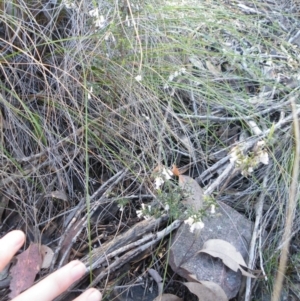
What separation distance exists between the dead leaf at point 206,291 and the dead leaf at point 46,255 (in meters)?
0.39

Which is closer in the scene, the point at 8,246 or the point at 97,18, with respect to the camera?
the point at 8,246

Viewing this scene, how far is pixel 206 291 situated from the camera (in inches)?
53.7

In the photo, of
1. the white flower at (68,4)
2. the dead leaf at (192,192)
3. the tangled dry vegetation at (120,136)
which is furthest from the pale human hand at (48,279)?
the white flower at (68,4)

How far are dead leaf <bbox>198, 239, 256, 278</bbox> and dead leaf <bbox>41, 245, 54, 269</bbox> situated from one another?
0.42 m

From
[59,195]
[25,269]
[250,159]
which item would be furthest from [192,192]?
[25,269]

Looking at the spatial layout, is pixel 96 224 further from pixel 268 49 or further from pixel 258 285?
pixel 268 49

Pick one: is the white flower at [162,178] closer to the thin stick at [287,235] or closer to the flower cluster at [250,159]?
the flower cluster at [250,159]

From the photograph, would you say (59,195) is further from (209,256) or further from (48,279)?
(48,279)

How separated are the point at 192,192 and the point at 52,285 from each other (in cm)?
65

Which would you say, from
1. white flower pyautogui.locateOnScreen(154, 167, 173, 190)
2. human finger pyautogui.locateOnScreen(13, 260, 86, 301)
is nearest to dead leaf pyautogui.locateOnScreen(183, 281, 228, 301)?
white flower pyautogui.locateOnScreen(154, 167, 173, 190)

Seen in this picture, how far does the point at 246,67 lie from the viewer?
197 cm

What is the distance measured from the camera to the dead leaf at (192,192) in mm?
1449

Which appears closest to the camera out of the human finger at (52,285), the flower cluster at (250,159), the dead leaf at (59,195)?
the human finger at (52,285)

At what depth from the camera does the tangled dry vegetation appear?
146cm
